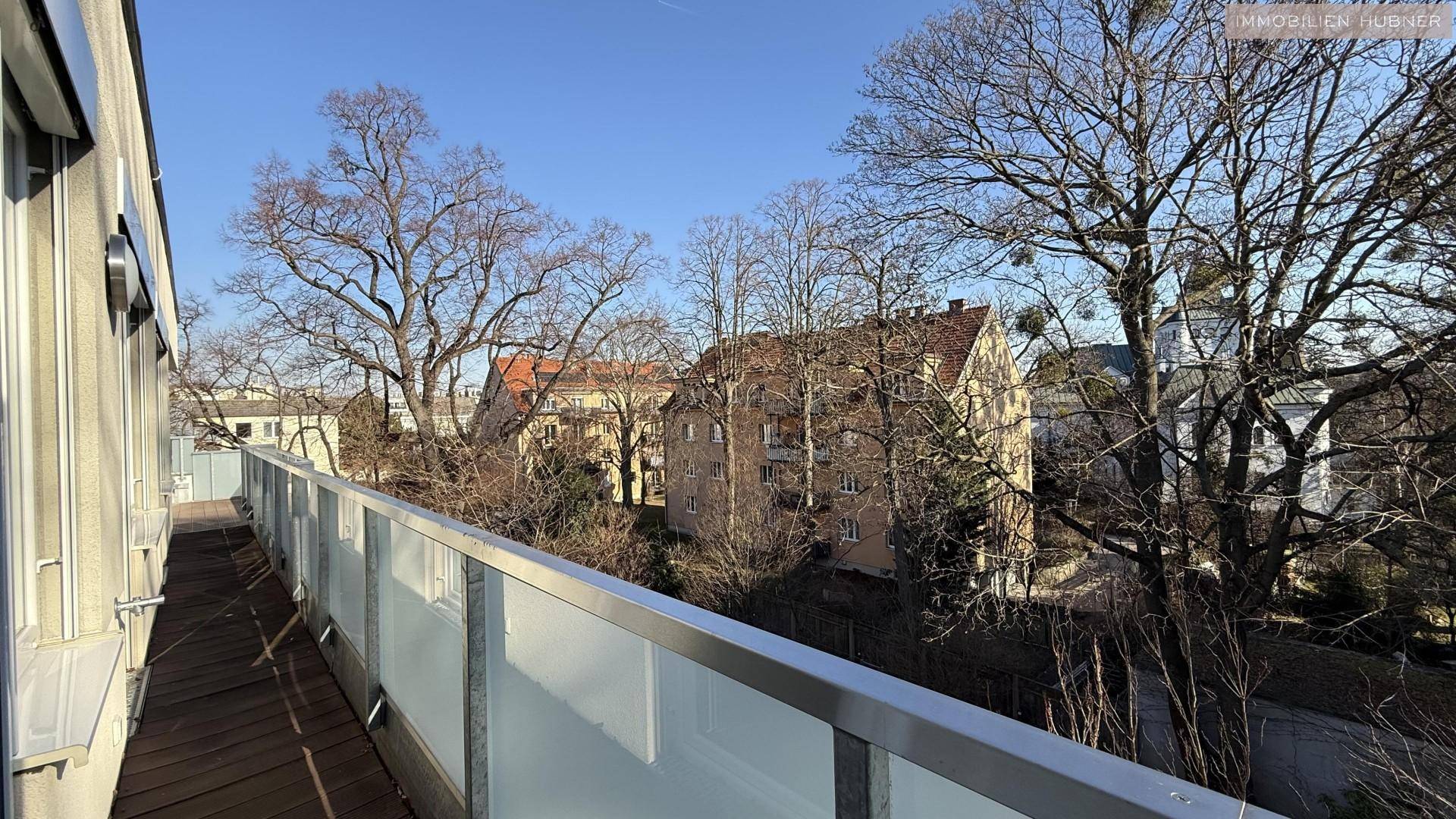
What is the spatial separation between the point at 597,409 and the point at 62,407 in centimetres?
2879

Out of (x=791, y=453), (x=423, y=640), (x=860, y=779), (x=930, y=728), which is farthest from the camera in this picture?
(x=791, y=453)

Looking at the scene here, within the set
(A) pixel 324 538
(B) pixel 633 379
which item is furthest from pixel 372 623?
(B) pixel 633 379

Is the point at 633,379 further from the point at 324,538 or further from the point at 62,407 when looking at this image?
the point at 62,407

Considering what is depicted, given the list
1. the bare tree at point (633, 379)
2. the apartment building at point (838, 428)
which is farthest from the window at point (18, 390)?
the bare tree at point (633, 379)

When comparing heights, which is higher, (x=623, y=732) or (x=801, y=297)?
(x=801, y=297)

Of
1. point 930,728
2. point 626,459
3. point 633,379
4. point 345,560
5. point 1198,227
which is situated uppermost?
point 1198,227

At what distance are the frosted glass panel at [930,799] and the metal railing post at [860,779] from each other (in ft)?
0.03

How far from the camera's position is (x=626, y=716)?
1.32 metres

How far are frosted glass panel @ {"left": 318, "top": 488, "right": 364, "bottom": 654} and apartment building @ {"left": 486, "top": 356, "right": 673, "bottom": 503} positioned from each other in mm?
16769

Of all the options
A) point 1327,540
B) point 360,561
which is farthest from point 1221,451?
point 360,561

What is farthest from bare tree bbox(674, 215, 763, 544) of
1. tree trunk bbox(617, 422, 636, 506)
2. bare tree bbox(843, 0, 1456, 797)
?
bare tree bbox(843, 0, 1456, 797)

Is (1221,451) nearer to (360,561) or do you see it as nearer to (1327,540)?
(1327,540)

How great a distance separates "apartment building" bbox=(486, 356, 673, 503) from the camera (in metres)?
23.2

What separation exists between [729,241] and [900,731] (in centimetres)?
2364
